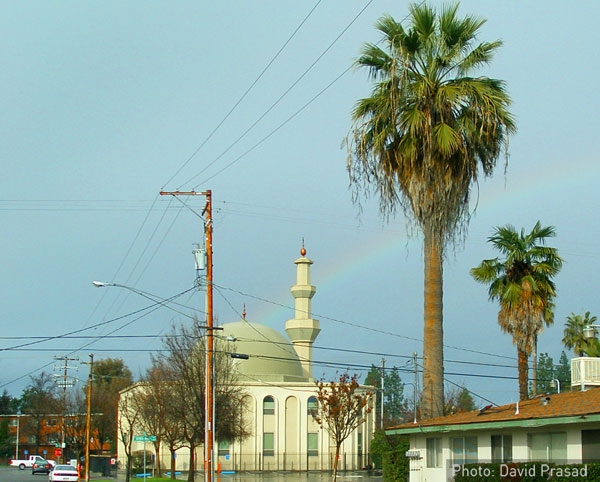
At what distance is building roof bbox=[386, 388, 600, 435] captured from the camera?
66.4ft

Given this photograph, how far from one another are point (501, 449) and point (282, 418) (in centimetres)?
6599

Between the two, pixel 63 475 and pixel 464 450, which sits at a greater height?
pixel 464 450

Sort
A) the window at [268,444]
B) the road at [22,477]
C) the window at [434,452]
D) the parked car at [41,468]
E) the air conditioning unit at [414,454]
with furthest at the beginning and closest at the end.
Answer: the parked car at [41,468]
the window at [268,444]
the road at [22,477]
the air conditioning unit at [414,454]
the window at [434,452]

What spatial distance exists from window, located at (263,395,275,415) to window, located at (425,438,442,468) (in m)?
60.3

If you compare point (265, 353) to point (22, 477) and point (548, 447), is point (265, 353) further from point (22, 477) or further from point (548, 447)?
point (548, 447)

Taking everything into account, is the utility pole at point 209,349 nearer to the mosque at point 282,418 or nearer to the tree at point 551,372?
the mosque at point 282,418

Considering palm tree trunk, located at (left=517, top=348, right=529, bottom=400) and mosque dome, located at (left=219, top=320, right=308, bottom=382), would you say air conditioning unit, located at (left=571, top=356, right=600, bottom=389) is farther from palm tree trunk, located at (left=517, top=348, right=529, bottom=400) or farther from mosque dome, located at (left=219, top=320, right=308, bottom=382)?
mosque dome, located at (left=219, top=320, right=308, bottom=382)

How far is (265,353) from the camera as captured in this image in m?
86.5

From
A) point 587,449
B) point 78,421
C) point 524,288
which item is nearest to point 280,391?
point 78,421

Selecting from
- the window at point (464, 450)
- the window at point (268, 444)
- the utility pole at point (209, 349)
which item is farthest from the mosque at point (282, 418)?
the window at point (464, 450)

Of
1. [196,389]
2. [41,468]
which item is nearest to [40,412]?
[41,468]

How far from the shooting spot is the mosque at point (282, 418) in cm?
8644

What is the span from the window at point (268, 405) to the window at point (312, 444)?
172 inches

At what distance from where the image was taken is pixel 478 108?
28312 millimetres
